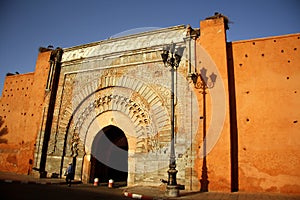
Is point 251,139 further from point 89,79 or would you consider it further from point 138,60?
point 89,79

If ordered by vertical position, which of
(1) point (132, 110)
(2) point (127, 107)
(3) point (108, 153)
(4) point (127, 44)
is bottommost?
(3) point (108, 153)

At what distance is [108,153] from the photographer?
9.95m

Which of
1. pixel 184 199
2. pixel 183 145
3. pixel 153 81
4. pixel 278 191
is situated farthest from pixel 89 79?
pixel 278 191

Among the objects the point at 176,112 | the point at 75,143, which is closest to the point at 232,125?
the point at 176,112

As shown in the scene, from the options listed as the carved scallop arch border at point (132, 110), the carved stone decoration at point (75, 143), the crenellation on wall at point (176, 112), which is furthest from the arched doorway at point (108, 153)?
the carved scallop arch border at point (132, 110)

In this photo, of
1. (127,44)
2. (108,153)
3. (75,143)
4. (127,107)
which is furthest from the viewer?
(108,153)

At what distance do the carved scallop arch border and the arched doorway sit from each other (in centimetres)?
84

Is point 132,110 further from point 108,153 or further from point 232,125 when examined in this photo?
point 232,125

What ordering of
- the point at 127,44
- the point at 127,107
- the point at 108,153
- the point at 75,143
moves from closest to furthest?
the point at 127,107 → the point at 75,143 → the point at 127,44 → the point at 108,153

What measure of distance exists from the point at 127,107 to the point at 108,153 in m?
2.63

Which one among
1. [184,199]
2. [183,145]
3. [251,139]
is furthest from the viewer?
[183,145]

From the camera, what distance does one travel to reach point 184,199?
534 centimetres

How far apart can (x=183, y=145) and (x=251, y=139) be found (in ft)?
6.76

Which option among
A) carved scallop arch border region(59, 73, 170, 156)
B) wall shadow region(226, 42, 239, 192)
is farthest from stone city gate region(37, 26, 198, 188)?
wall shadow region(226, 42, 239, 192)
